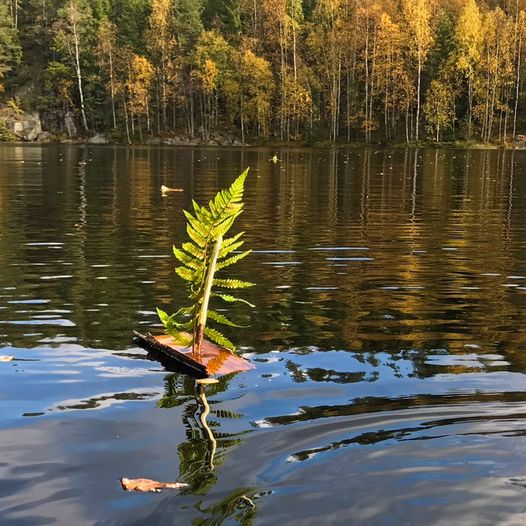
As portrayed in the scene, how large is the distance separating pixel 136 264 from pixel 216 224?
16.9ft

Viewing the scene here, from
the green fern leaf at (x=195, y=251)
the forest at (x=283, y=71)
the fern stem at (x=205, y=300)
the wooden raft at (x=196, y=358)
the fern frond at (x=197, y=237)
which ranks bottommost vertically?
the wooden raft at (x=196, y=358)

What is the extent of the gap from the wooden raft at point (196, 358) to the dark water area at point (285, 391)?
132 mm

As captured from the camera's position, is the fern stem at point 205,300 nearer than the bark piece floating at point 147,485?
No

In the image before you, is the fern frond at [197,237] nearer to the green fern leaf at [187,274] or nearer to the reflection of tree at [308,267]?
the green fern leaf at [187,274]

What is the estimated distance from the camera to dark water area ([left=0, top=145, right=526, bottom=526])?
140 inches

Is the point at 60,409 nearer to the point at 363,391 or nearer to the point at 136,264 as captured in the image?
the point at 363,391

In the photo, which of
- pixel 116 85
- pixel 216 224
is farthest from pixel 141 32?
pixel 216 224

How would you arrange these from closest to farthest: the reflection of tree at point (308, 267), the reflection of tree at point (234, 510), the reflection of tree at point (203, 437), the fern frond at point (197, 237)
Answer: the reflection of tree at point (234, 510), the reflection of tree at point (203, 437), the fern frond at point (197, 237), the reflection of tree at point (308, 267)

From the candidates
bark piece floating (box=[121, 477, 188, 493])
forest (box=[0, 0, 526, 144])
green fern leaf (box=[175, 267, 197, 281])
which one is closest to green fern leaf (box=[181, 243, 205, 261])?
green fern leaf (box=[175, 267, 197, 281])

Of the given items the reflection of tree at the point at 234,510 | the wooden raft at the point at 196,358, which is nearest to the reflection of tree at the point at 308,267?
the wooden raft at the point at 196,358

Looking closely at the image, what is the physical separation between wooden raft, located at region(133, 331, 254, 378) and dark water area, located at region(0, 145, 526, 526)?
0.43 ft

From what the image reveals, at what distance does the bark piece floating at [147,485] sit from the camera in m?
3.64

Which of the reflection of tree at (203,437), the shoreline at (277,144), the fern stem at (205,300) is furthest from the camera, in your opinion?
the shoreline at (277,144)

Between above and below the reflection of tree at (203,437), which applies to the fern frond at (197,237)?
above
